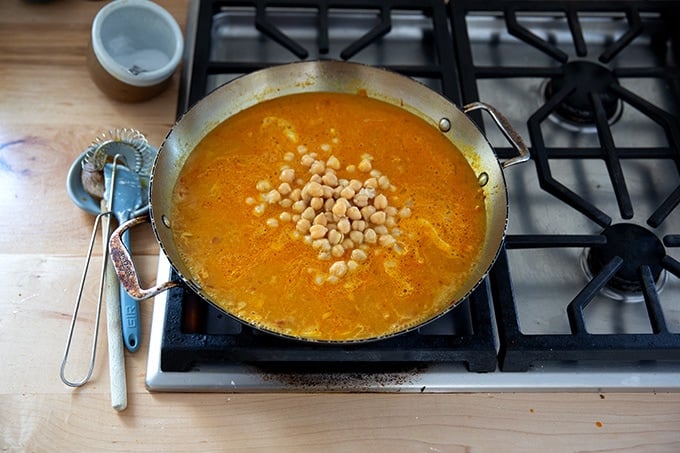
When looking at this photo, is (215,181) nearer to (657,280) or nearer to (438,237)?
(438,237)

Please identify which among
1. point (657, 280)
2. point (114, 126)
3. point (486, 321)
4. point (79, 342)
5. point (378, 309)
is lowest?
point (79, 342)

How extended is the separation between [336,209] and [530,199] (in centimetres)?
42

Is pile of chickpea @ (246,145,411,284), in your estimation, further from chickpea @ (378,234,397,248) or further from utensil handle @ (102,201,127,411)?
utensil handle @ (102,201,127,411)

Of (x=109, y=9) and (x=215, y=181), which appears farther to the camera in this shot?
(x=109, y=9)

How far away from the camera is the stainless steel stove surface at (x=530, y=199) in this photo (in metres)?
1.20

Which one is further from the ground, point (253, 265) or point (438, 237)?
point (438, 237)

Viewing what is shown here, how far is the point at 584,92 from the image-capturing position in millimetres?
1552

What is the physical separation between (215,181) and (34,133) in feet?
1.43

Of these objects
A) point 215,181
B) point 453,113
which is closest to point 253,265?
point 215,181

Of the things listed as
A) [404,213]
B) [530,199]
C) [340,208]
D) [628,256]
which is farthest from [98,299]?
[628,256]

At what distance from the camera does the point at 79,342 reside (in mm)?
1233

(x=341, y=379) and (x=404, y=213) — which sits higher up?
(x=404, y=213)

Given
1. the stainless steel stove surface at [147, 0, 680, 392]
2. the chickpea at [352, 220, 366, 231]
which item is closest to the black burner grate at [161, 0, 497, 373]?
the stainless steel stove surface at [147, 0, 680, 392]

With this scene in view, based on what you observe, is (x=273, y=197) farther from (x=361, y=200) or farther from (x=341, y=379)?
(x=341, y=379)
